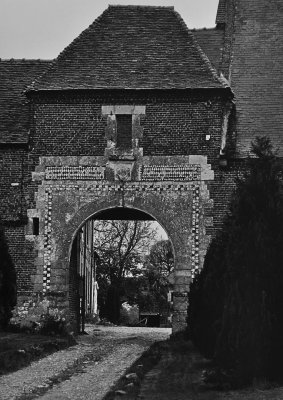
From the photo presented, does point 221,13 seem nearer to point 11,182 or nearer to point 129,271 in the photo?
point 11,182

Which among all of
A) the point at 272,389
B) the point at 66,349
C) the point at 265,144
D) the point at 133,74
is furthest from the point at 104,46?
the point at 272,389

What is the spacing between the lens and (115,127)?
2494 cm

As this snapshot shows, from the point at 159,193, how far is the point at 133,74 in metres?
3.52

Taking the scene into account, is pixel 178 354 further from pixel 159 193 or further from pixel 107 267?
pixel 107 267

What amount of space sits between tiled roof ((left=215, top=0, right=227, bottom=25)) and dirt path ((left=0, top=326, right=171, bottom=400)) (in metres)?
12.0

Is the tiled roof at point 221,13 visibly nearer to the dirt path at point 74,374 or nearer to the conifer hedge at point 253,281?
the dirt path at point 74,374

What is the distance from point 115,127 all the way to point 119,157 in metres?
0.87

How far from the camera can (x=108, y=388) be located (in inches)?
548

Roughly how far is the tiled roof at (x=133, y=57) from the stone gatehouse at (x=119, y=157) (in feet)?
0.17

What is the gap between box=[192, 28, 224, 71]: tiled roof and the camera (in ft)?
91.0

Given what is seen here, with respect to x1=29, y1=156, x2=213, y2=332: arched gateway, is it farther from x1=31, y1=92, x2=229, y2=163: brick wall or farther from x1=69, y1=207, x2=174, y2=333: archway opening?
x1=69, y1=207, x2=174, y2=333: archway opening

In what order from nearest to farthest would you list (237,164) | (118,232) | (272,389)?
(272,389)
(237,164)
(118,232)

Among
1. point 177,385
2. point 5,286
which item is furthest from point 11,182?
point 177,385

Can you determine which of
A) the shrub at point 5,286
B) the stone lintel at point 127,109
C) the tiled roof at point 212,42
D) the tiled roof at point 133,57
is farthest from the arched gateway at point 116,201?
the tiled roof at point 212,42
